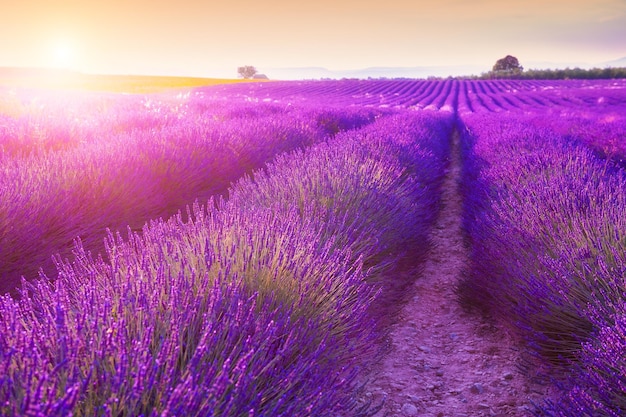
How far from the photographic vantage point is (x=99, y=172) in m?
3.80

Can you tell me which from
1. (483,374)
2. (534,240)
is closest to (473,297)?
(534,240)

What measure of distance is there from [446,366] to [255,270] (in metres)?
1.21

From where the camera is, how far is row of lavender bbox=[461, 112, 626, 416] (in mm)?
1747

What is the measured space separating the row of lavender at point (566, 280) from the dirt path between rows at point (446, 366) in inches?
5.4

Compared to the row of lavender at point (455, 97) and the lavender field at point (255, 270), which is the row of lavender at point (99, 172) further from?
the row of lavender at point (455, 97)

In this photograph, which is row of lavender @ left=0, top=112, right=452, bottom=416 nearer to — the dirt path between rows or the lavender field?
the lavender field

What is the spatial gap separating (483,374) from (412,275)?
1.19m

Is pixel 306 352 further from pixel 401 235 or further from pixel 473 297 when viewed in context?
pixel 401 235

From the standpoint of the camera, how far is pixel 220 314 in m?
1.51

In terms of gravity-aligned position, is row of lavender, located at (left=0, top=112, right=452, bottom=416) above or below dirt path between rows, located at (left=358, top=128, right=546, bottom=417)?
above

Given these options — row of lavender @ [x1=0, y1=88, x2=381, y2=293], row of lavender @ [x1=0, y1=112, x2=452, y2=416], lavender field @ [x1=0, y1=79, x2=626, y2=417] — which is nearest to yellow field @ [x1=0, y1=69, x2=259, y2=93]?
row of lavender @ [x1=0, y1=88, x2=381, y2=293]

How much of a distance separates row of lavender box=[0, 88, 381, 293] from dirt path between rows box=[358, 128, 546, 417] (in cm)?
221

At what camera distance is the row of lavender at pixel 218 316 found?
108cm

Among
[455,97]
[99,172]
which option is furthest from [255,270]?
[455,97]
